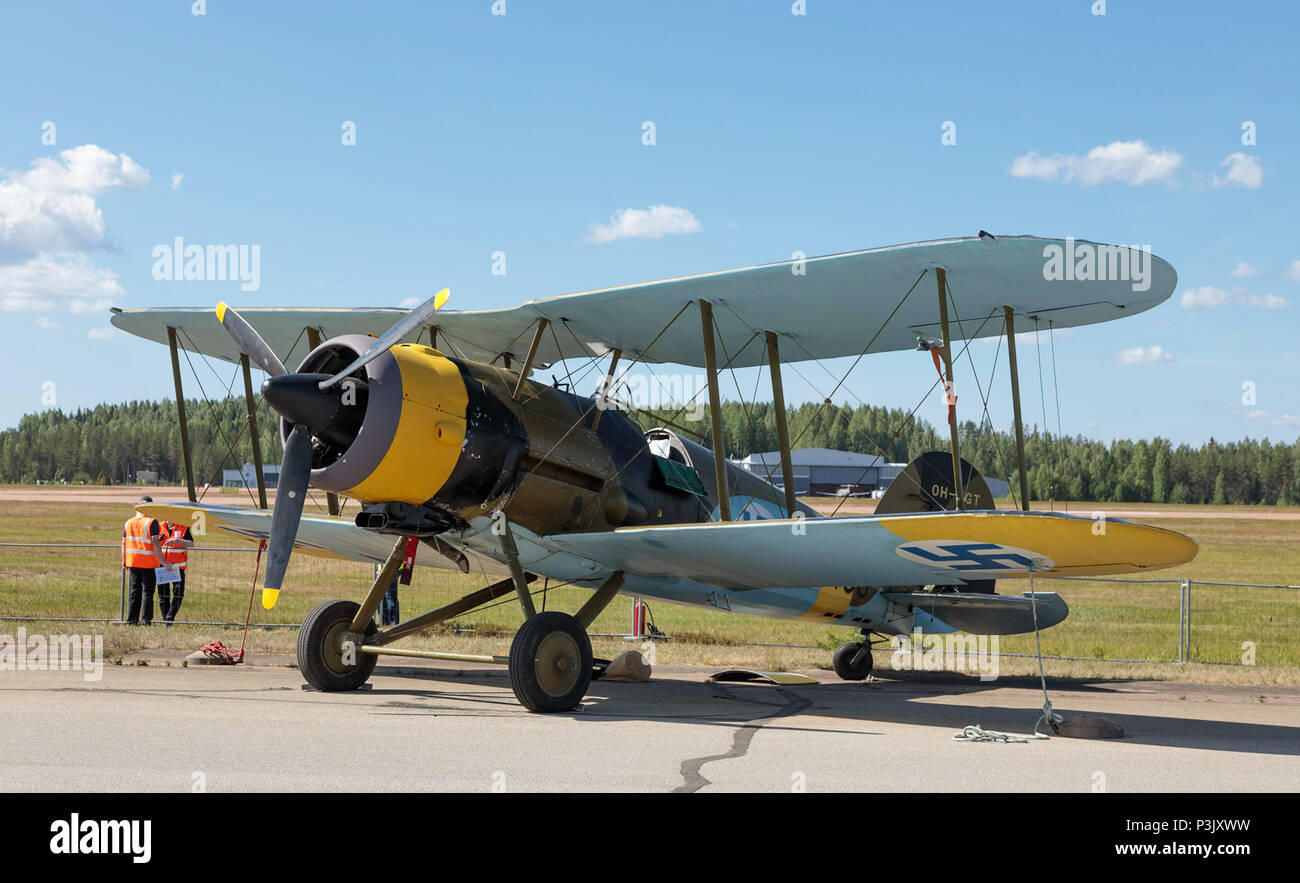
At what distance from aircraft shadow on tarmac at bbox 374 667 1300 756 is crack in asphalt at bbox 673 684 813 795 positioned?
0.8 inches

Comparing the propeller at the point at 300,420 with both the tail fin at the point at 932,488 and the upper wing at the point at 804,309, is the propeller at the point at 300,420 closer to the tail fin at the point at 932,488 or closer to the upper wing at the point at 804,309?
the upper wing at the point at 804,309

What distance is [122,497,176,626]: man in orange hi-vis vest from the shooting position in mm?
15945

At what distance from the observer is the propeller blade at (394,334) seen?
817 centimetres

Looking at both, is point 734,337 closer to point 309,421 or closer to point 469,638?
point 309,421

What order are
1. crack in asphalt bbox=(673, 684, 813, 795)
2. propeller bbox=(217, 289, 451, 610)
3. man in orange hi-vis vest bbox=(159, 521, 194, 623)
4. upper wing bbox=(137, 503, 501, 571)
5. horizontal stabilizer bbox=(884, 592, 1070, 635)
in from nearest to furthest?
crack in asphalt bbox=(673, 684, 813, 795), propeller bbox=(217, 289, 451, 610), upper wing bbox=(137, 503, 501, 571), horizontal stabilizer bbox=(884, 592, 1070, 635), man in orange hi-vis vest bbox=(159, 521, 194, 623)

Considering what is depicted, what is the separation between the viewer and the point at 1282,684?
41.1 feet

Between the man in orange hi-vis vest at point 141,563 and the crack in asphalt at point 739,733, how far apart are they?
903cm

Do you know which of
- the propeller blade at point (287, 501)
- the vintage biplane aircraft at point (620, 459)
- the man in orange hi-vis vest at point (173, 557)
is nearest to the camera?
the vintage biplane aircraft at point (620, 459)

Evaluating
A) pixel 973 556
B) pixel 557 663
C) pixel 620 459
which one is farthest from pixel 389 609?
pixel 973 556

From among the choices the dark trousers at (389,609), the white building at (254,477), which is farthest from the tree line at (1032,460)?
the dark trousers at (389,609)

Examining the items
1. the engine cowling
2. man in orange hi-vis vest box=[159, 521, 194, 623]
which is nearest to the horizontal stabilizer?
the engine cowling

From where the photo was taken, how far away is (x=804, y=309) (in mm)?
10500

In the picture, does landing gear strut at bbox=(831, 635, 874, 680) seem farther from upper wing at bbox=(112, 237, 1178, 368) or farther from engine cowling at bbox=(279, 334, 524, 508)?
engine cowling at bbox=(279, 334, 524, 508)
